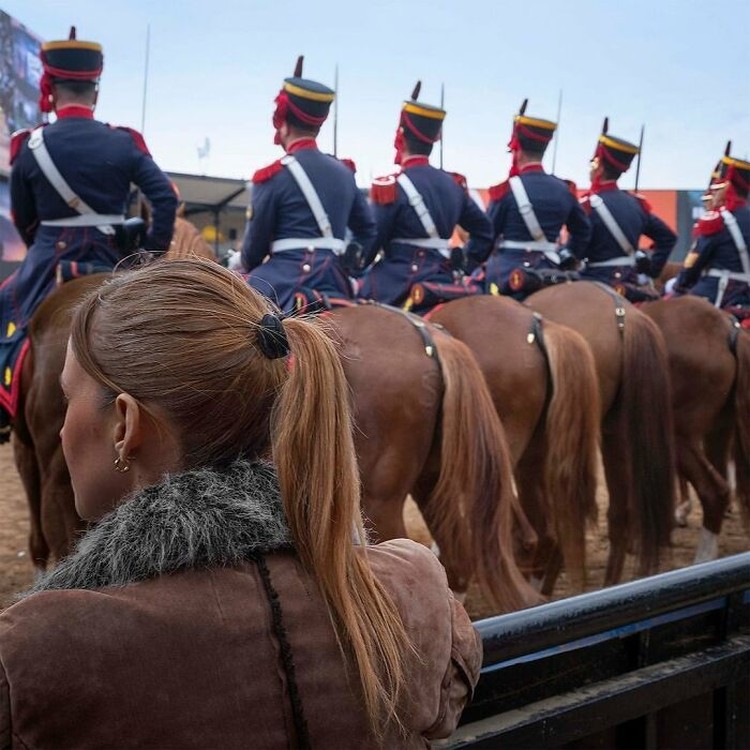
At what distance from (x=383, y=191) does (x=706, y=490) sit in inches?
105

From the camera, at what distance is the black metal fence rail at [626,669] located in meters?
1.50

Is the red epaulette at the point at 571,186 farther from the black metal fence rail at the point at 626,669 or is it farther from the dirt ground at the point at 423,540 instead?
the black metal fence rail at the point at 626,669

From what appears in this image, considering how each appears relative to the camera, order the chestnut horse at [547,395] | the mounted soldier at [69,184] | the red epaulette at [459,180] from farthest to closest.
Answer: the red epaulette at [459,180] → the chestnut horse at [547,395] → the mounted soldier at [69,184]

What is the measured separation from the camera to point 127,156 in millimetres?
4004

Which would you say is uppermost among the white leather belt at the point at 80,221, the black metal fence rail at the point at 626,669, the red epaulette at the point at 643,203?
the red epaulette at the point at 643,203

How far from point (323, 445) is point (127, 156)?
10.8 feet

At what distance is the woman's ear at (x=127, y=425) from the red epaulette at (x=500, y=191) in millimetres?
5163

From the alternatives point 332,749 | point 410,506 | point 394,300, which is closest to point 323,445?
point 332,749

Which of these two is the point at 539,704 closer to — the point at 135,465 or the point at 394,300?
the point at 135,465

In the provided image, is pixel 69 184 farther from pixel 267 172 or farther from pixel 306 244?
pixel 306 244

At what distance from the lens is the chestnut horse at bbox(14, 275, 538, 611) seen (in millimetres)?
3590

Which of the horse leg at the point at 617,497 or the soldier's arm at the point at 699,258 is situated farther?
the soldier's arm at the point at 699,258

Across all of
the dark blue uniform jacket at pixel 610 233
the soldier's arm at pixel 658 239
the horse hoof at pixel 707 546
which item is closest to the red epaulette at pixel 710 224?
the soldier's arm at pixel 658 239

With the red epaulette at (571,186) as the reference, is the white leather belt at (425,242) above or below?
below
